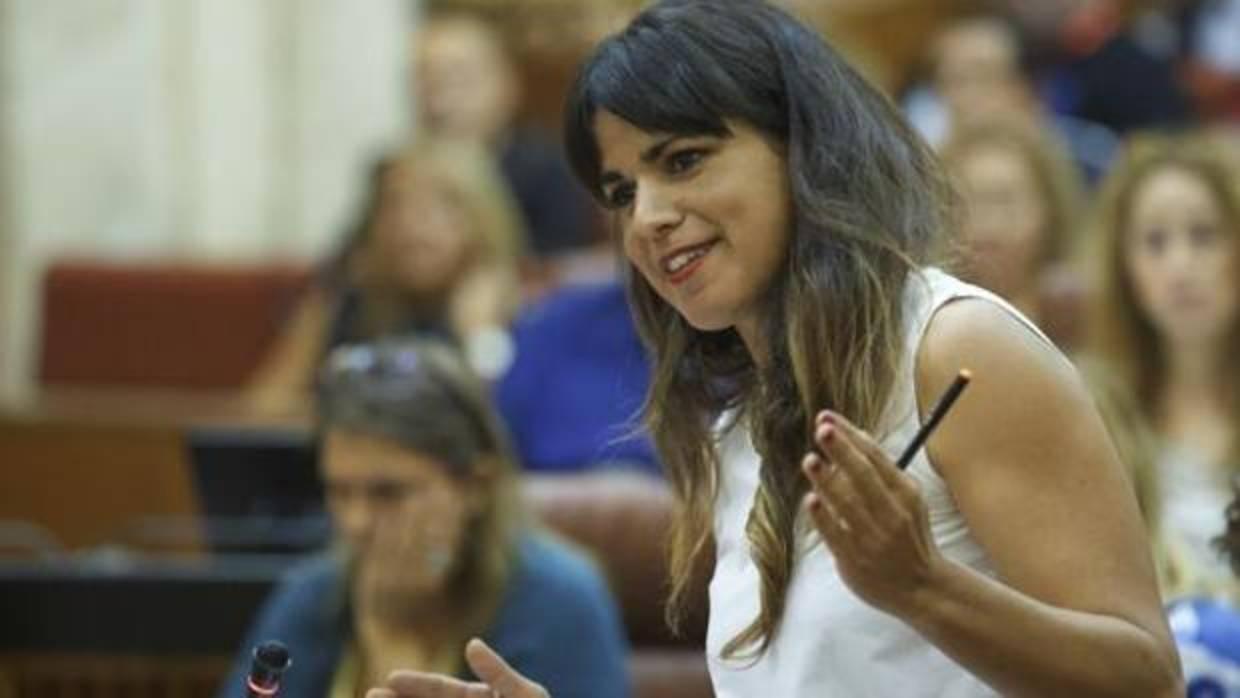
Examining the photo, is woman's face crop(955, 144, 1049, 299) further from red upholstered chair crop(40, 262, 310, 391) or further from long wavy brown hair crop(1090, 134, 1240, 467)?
red upholstered chair crop(40, 262, 310, 391)

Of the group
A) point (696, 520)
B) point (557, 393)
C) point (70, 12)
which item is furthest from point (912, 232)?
point (70, 12)

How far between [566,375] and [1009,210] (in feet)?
3.52

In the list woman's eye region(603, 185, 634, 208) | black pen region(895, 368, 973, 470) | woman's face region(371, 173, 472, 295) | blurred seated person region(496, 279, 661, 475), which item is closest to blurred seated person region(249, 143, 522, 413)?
woman's face region(371, 173, 472, 295)

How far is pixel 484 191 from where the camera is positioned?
8008 mm

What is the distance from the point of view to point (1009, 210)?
22.6ft

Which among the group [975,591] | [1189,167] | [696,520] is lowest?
[1189,167]

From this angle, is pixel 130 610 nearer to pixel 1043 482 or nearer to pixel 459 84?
pixel 1043 482

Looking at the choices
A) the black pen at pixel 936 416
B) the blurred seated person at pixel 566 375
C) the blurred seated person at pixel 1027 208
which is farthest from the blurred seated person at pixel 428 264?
the black pen at pixel 936 416

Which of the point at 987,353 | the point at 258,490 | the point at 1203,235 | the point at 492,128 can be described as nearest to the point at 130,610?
the point at 258,490

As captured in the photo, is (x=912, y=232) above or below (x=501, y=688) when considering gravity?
above

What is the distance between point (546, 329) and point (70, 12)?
3.11m

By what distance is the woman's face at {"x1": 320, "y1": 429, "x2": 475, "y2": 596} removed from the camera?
5059mm

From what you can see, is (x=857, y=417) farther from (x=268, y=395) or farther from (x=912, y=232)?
(x=268, y=395)

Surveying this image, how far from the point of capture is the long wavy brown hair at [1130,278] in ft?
20.2
